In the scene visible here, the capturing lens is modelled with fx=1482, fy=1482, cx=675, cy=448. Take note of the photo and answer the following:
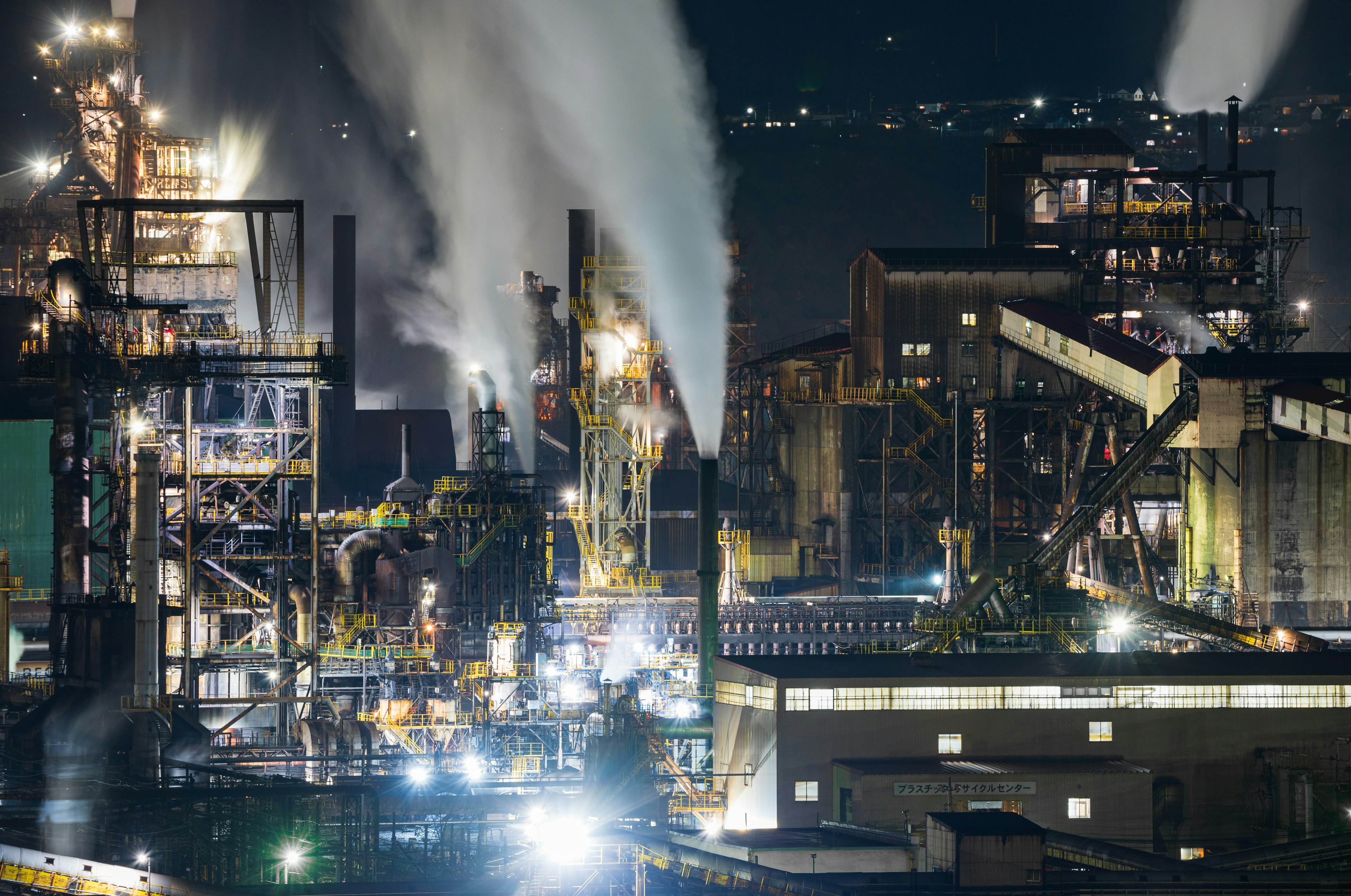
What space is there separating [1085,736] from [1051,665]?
193 centimetres

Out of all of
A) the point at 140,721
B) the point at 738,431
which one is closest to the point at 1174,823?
the point at 140,721

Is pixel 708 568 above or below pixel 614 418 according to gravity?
below

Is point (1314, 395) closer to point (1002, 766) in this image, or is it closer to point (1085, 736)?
point (1085, 736)

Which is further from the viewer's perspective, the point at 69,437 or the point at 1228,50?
the point at 1228,50

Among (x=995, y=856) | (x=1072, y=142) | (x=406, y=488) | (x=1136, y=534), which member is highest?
(x=1072, y=142)

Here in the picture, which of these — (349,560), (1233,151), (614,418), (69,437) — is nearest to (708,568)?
(349,560)

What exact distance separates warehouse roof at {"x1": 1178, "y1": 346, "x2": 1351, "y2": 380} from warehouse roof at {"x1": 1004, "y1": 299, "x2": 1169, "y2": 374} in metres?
1.39

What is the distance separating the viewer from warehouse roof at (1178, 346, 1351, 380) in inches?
1708

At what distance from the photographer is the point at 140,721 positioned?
1282 inches

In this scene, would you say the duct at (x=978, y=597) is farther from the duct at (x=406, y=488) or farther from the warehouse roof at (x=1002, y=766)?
the duct at (x=406, y=488)

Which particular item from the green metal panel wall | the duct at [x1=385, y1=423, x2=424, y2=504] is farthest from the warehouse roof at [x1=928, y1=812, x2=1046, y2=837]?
the green metal panel wall

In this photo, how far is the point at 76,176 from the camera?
5891 cm

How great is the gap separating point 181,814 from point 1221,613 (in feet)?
95.2

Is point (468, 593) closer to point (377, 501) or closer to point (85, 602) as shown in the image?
point (85, 602)
